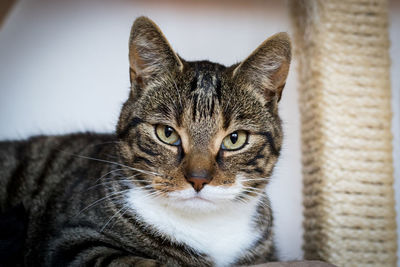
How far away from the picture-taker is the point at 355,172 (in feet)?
4.99

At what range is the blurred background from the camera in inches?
75.9

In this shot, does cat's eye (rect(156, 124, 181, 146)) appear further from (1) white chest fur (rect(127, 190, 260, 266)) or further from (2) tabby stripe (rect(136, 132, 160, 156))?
(1) white chest fur (rect(127, 190, 260, 266))

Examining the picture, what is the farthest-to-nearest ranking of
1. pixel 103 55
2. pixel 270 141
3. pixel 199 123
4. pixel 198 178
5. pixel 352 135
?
1. pixel 103 55
2. pixel 352 135
3. pixel 270 141
4. pixel 199 123
5. pixel 198 178

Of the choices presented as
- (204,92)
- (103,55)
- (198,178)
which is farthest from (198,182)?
(103,55)

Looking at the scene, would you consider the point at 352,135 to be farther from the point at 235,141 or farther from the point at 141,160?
the point at 141,160

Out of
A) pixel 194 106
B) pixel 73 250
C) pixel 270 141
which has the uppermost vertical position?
pixel 194 106

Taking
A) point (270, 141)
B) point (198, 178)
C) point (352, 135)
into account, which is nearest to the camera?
point (198, 178)

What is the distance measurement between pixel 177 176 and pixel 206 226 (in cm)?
22

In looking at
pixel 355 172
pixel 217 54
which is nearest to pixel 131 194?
pixel 355 172

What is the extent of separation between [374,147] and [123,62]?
118cm

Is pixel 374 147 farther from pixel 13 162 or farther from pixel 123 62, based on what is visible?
pixel 13 162

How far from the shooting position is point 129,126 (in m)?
1.32

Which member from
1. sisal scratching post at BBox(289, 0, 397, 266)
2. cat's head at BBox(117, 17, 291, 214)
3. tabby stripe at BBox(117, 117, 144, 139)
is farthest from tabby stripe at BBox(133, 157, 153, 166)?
sisal scratching post at BBox(289, 0, 397, 266)

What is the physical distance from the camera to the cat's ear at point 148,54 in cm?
127
